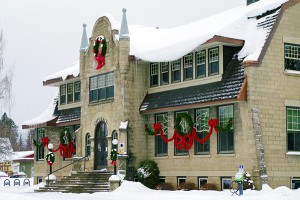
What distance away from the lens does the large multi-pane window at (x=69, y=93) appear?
140ft

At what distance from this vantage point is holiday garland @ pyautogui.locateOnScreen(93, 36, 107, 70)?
122ft

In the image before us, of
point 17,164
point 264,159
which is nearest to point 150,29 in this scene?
point 264,159

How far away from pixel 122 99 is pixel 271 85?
31.0 ft

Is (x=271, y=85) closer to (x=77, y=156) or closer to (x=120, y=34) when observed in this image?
(x=120, y=34)

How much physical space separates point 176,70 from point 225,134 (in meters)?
5.29

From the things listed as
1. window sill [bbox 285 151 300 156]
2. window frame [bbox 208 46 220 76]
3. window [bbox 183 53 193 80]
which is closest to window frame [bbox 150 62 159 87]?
window [bbox 183 53 193 80]

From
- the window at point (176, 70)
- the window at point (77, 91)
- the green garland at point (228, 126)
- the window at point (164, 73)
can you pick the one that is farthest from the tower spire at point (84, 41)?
the green garland at point (228, 126)

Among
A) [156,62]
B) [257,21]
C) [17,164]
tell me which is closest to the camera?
[257,21]

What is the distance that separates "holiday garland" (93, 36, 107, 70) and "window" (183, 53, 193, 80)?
20.6 ft

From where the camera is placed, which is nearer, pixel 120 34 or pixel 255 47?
pixel 255 47

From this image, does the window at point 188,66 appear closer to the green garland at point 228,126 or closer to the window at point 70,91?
the green garland at point 228,126

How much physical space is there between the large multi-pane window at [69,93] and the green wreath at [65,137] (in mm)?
2259

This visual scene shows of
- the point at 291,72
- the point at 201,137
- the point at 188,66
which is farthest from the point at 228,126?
the point at 188,66

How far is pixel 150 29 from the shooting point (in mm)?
40406
